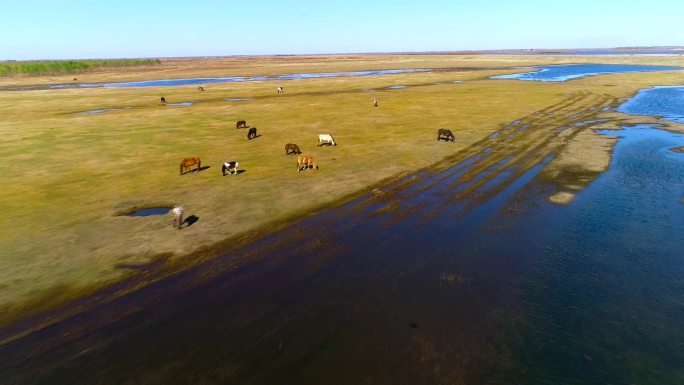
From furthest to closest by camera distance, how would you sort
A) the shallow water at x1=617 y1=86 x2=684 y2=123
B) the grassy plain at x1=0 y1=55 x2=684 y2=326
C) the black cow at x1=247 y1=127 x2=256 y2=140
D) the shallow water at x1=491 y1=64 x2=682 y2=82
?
the shallow water at x1=491 y1=64 x2=682 y2=82 → the shallow water at x1=617 y1=86 x2=684 y2=123 → the black cow at x1=247 y1=127 x2=256 y2=140 → the grassy plain at x1=0 y1=55 x2=684 y2=326

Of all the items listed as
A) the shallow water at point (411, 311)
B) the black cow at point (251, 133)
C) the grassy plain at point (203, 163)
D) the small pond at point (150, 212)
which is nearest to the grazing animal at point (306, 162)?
the grassy plain at point (203, 163)

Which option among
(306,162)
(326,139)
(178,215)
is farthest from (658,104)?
(178,215)

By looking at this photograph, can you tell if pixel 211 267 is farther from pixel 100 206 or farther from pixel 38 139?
pixel 38 139

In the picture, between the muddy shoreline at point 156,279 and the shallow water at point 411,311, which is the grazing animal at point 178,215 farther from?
the shallow water at point 411,311

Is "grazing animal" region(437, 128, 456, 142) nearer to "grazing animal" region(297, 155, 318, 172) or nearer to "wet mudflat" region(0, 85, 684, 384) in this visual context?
"grazing animal" region(297, 155, 318, 172)

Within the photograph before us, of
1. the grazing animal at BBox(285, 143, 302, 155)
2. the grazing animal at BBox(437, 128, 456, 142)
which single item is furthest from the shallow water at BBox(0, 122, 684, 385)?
the grazing animal at BBox(437, 128, 456, 142)
